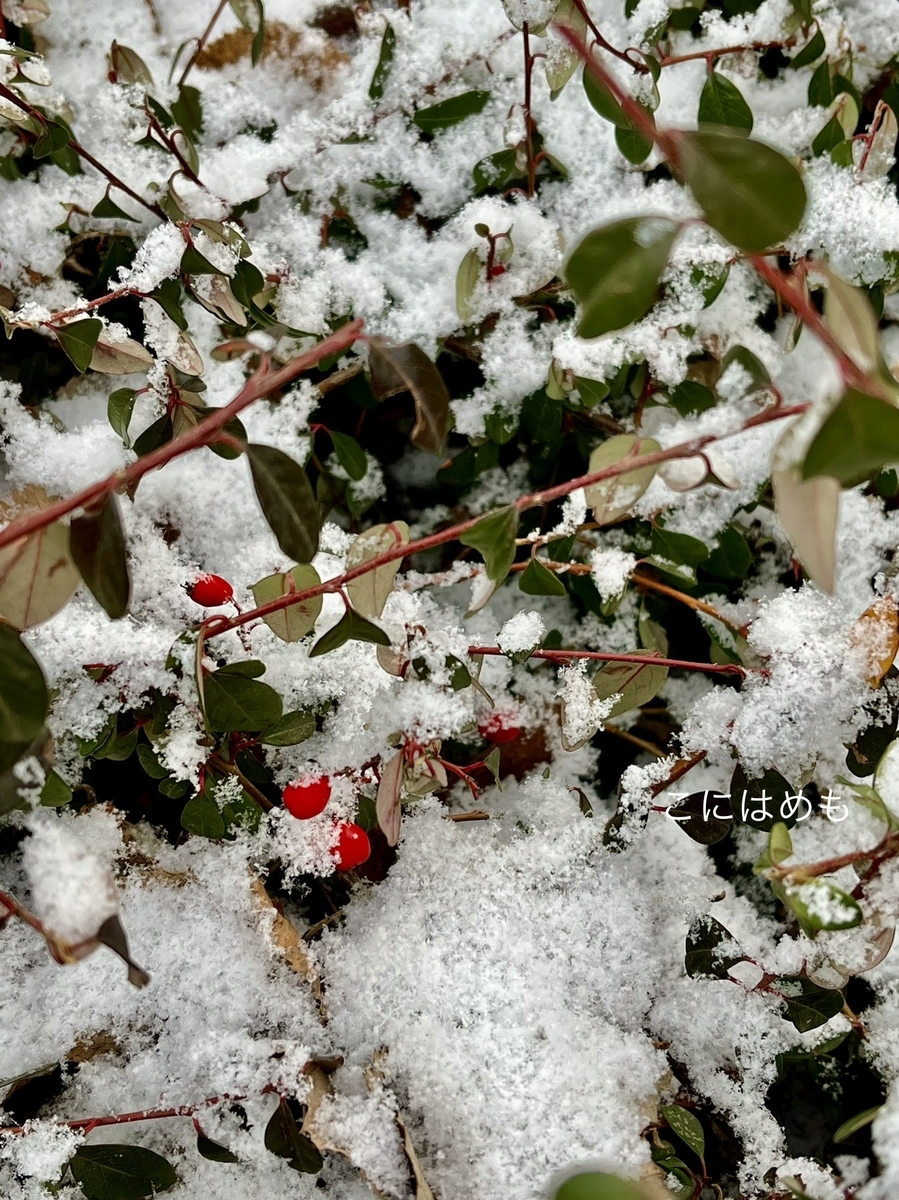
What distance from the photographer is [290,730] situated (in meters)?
0.91

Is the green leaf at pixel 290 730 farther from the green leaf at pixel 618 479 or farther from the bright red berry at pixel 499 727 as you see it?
the green leaf at pixel 618 479

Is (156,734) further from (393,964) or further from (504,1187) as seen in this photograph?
(504,1187)

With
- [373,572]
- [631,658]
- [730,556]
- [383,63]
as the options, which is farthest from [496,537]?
[383,63]

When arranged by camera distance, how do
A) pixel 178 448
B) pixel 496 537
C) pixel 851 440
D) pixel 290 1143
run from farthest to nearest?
pixel 290 1143 → pixel 496 537 → pixel 178 448 → pixel 851 440

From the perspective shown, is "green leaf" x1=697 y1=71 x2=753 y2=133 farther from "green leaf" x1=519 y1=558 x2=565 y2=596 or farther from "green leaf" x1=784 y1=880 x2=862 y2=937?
"green leaf" x1=784 y1=880 x2=862 y2=937

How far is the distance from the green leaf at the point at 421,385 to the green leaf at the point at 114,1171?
703 mm

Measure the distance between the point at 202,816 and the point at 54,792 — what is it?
0.48ft

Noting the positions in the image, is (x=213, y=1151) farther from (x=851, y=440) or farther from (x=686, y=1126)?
(x=851, y=440)

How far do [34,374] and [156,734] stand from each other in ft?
1.49

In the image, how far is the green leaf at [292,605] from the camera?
0.82 meters

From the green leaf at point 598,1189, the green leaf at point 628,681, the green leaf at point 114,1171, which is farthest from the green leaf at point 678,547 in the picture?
the green leaf at point 114,1171

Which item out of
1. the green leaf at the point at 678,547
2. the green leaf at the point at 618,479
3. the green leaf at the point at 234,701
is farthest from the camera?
the green leaf at the point at 678,547

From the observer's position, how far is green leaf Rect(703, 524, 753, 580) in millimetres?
1080

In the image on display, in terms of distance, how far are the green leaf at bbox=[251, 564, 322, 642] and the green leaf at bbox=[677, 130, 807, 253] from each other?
45 cm
